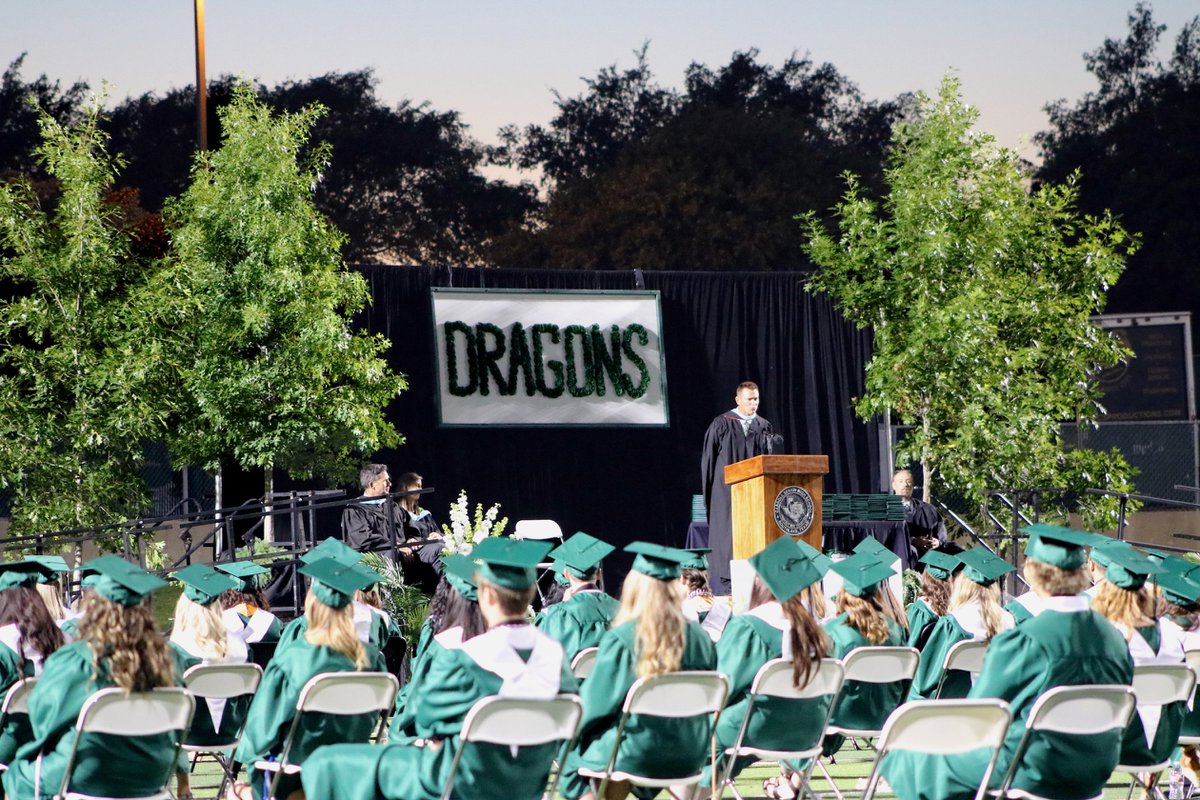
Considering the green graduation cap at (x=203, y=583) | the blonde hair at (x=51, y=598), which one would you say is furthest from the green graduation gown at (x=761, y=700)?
the blonde hair at (x=51, y=598)

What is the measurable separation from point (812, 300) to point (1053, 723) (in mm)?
12000

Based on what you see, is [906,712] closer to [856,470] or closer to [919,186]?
[919,186]

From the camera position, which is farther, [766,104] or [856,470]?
[766,104]

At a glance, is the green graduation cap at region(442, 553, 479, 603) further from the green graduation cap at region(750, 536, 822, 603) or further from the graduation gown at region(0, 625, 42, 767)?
the graduation gown at region(0, 625, 42, 767)

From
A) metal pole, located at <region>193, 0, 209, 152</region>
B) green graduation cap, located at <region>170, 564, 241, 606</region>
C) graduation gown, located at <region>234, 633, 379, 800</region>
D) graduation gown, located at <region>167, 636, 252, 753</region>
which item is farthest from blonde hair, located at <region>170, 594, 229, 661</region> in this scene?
metal pole, located at <region>193, 0, 209, 152</region>

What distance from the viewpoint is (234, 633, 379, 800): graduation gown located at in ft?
17.6

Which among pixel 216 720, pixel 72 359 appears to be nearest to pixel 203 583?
pixel 216 720

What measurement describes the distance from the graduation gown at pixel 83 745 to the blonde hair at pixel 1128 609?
3.23m

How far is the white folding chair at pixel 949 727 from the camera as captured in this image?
4.34 metres

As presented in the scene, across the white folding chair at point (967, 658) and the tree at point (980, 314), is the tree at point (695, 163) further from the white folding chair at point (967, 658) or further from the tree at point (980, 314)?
the white folding chair at point (967, 658)

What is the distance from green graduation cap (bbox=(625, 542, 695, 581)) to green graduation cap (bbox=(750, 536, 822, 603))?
46 centimetres

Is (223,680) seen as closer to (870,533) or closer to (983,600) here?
(983,600)

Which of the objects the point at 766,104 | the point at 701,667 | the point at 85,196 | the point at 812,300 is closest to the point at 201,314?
the point at 85,196

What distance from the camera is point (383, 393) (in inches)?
536
